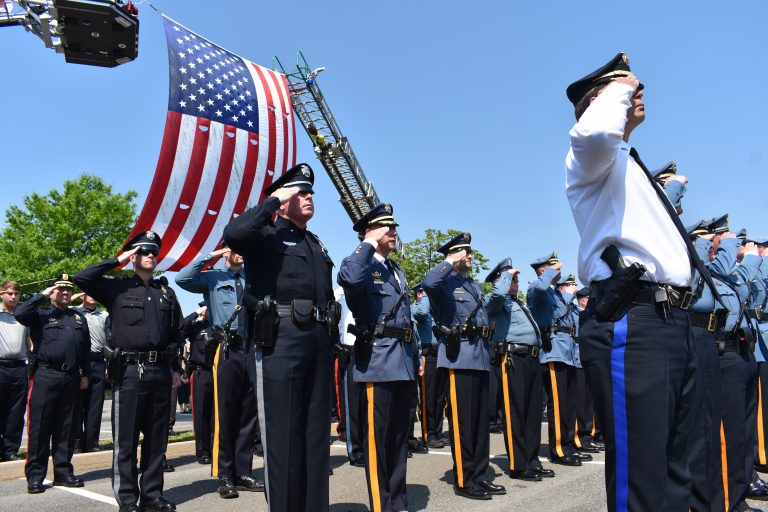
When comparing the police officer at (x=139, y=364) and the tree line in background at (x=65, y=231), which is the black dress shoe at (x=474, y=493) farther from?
the tree line in background at (x=65, y=231)

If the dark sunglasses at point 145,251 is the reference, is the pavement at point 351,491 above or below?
below

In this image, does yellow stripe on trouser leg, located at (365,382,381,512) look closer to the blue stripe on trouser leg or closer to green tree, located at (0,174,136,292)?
the blue stripe on trouser leg

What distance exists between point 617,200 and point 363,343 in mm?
2925

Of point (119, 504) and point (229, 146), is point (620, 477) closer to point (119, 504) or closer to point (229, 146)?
point (119, 504)

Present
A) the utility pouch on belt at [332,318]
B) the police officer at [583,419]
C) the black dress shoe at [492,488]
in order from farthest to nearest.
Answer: the police officer at [583,419], the black dress shoe at [492,488], the utility pouch on belt at [332,318]

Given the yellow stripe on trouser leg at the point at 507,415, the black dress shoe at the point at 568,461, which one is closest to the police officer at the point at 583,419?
the black dress shoe at the point at 568,461

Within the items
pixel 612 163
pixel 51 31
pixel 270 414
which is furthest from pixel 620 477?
pixel 51 31

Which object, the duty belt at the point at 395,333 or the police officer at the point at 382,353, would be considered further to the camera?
the duty belt at the point at 395,333

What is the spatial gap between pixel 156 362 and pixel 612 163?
4244 mm

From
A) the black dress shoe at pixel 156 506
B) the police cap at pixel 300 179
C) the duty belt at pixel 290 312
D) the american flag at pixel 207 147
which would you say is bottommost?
the black dress shoe at pixel 156 506

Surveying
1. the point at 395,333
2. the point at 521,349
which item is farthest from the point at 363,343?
the point at 521,349

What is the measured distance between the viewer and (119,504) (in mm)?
5000

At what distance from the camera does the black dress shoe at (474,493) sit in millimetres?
5344

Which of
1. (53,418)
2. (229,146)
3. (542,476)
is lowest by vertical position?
(542,476)
